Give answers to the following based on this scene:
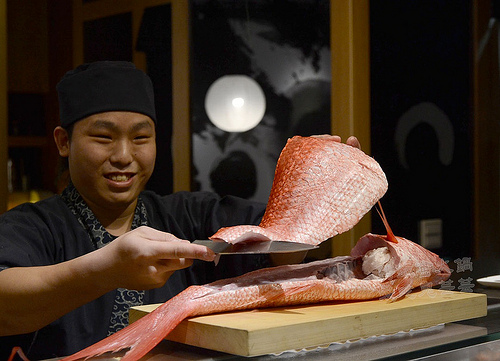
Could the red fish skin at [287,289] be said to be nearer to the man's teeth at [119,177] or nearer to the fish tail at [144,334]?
the fish tail at [144,334]

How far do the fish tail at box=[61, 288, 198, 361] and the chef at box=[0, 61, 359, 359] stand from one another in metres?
0.31

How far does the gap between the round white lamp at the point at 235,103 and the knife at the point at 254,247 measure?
5.66 feet

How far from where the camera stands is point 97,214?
1.72 metres

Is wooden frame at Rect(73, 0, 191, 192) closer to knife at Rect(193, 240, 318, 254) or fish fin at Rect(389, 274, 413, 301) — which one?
fish fin at Rect(389, 274, 413, 301)

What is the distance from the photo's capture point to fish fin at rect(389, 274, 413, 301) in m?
1.21

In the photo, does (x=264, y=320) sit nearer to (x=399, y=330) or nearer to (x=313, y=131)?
(x=399, y=330)

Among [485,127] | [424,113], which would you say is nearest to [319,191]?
[424,113]

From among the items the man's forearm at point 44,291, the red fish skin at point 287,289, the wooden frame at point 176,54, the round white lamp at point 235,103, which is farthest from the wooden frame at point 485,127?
the man's forearm at point 44,291

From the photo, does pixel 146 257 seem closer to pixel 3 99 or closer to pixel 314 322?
pixel 314 322

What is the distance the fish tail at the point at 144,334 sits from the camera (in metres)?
0.87

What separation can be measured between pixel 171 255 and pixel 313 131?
1947 mm

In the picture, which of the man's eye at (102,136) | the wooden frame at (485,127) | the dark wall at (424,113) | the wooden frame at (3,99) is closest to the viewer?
the man's eye at (102,136)

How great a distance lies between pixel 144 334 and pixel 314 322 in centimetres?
26

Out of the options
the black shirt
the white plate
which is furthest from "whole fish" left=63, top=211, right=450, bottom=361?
the black shirt
